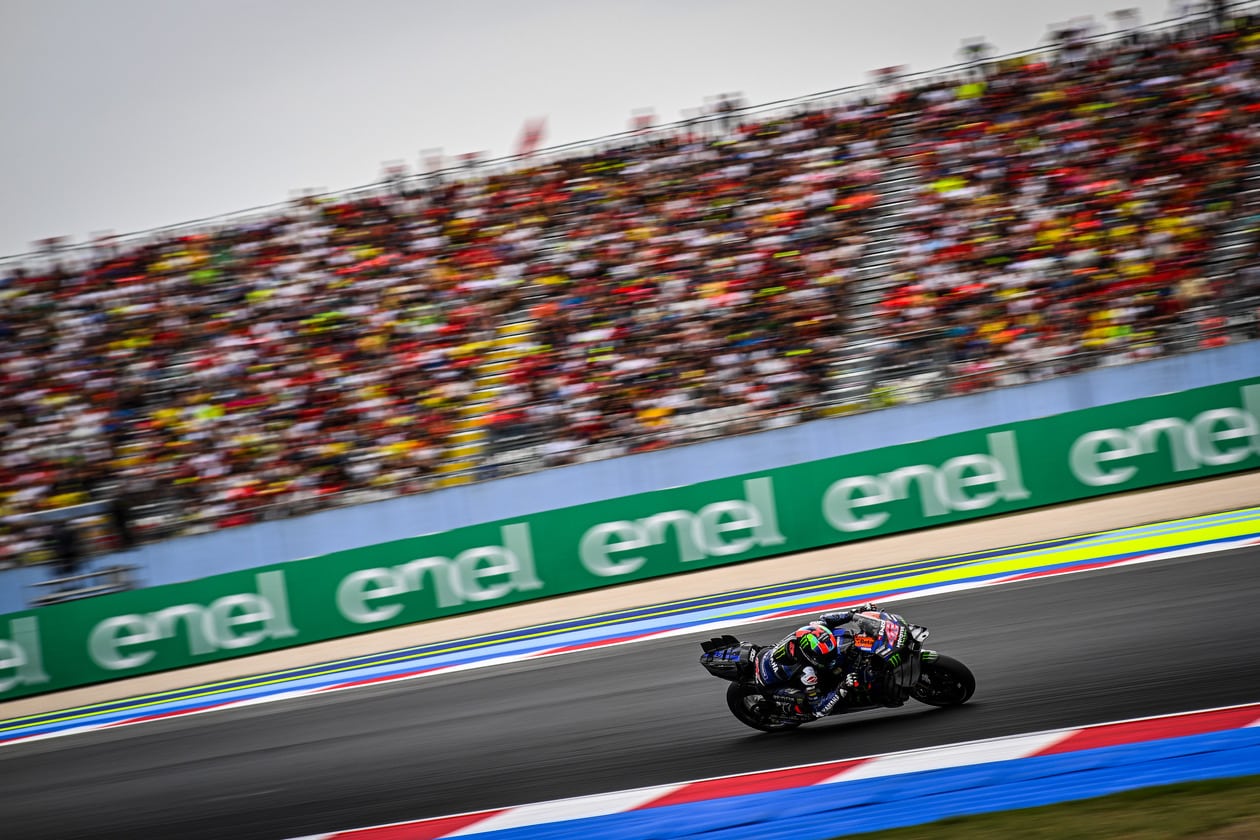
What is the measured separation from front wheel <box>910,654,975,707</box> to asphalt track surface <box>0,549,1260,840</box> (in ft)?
0.25

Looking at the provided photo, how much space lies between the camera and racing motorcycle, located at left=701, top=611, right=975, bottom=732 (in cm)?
571

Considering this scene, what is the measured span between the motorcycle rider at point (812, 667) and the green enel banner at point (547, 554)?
6.71 metres

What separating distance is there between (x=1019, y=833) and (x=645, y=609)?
7.22 meters

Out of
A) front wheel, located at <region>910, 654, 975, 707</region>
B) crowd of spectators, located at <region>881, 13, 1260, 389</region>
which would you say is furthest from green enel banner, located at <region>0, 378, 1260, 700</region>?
front wheel, located at <region>910, 654, 975, 707</region>

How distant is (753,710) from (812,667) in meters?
0.54

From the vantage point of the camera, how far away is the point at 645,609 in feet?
37.5

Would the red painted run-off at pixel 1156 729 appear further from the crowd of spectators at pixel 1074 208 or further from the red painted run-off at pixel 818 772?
the crowd of spectators at pixel 1074 208

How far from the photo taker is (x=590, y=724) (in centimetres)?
732

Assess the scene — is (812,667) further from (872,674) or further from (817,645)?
(872,674)

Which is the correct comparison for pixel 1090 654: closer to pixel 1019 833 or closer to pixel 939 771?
pixel 939 771

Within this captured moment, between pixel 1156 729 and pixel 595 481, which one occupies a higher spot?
pixel 595 481

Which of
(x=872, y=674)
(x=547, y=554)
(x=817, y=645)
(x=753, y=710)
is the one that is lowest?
(x=753, y=710)

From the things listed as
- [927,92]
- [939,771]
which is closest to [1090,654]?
[939,771]

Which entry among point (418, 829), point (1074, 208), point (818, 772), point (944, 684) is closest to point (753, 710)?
point (818, 772)
